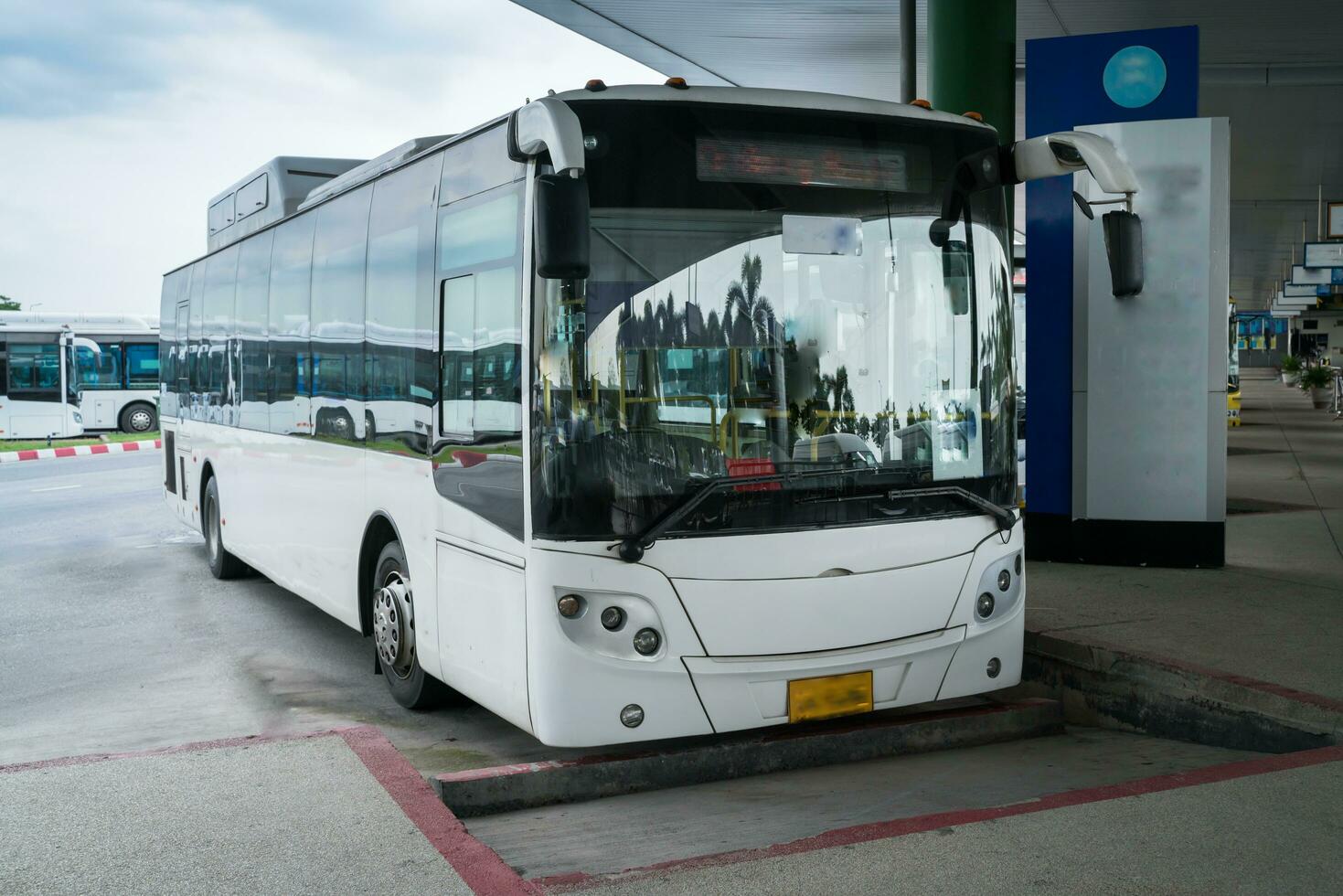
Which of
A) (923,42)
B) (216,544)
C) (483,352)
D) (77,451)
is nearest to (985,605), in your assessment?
(483,352)

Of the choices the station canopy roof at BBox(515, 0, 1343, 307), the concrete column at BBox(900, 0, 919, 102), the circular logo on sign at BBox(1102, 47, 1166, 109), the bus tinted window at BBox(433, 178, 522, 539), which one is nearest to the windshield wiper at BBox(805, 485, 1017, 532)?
the bus tinted window at BBox(433, 178, 522, 539)

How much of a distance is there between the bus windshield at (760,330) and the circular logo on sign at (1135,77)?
4.65 m

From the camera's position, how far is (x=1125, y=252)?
20.3 feet

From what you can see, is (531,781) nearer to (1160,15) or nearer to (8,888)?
(8,888)

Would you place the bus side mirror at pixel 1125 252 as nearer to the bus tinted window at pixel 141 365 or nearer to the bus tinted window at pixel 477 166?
the bus tinted window at pixel 477 166

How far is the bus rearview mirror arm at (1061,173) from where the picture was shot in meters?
5.75

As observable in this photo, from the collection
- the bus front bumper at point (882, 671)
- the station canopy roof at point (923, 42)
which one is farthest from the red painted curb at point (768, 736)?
the station canopy roof at point (923, 42)

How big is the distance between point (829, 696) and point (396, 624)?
2.56m

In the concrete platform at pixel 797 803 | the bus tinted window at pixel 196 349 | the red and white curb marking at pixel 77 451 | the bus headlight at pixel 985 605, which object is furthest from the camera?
the red and white curb marking at pixel 77 451

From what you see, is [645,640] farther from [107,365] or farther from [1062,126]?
[107,365]

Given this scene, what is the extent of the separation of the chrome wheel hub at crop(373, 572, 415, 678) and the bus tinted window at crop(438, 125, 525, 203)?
80.7 inches

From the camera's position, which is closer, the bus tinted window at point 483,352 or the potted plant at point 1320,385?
the bus tinted window at point 483,352

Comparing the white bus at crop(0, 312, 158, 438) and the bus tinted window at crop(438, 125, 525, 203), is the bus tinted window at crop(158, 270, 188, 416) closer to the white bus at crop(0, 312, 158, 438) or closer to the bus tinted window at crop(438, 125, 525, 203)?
the bus tinted window at crop(438, 125, 525, 203)

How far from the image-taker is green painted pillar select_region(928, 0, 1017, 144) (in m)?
10.8
